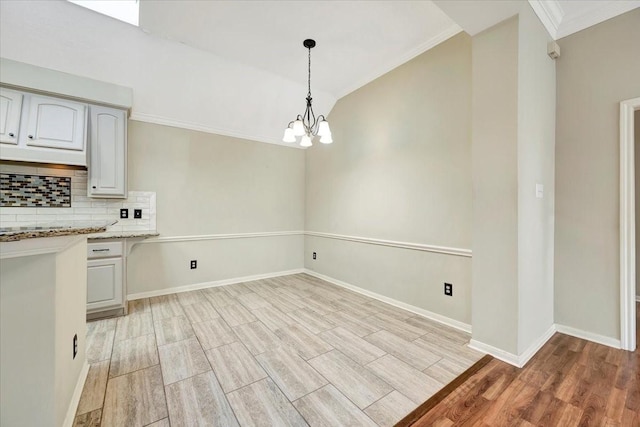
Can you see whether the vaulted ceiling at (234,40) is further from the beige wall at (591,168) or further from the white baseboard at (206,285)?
the white baseboard at (206,285)

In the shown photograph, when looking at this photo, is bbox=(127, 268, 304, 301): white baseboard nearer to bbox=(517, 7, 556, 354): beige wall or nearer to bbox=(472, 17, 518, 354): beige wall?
bbox=(472, 17, 518, 354): beige wall

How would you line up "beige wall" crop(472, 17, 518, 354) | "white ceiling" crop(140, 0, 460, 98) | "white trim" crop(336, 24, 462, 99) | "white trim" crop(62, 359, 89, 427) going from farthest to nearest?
1. "white trim" crop(336, 24, 462, 99)
2. "white ceiling" crop(140, 0, 460, 98)
3. "beige wall" crop(472, 17, 518, 354)
4. "white trim" crop(62, 359, 89, 427)

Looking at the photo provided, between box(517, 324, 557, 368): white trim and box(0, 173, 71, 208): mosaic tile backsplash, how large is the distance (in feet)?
15.0

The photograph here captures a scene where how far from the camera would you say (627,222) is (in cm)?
211

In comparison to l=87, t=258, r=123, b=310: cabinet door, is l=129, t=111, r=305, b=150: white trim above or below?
above

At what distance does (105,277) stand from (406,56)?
4.09m

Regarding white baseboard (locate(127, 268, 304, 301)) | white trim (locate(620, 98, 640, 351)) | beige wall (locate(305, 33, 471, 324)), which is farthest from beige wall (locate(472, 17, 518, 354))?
white baseboard (locate(127, 268, 304, 301))

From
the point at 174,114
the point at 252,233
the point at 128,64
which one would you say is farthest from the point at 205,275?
the point at 128,64

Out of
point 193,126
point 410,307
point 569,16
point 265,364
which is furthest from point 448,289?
point 193,126

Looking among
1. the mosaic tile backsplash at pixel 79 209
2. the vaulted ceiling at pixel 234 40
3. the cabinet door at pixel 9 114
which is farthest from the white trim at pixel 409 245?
the cabinet door at pixel 9 114

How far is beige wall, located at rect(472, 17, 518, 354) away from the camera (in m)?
1.94

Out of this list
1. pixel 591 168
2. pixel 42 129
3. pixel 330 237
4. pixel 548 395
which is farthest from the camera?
pixel 330 237

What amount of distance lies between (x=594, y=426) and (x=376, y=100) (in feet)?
11.1

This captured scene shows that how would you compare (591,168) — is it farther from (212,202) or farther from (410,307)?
(212,202)
